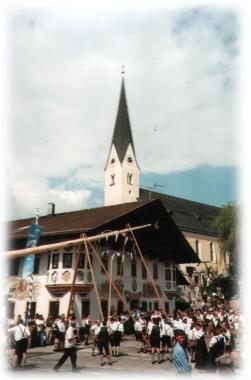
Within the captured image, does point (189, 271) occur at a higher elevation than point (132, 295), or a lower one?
higher

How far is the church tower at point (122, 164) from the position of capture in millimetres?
83688

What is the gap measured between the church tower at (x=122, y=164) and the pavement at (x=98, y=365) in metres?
61.4

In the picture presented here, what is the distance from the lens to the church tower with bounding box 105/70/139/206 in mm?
83688

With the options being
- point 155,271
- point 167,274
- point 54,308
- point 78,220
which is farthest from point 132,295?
point 78,220

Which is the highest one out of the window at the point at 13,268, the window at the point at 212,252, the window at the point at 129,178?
the window at the point at 129,178

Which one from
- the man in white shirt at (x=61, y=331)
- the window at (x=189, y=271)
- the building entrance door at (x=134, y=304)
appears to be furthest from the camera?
the window at (x=189, y=271)

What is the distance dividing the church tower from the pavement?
61365mm

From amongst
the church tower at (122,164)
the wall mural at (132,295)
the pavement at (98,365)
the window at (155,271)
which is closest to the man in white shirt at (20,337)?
the pavement at (98,365)

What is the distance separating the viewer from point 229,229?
42250mm

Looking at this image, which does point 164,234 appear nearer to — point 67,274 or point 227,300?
point 67,274

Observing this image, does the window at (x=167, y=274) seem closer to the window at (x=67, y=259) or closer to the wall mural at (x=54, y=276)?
the window at (x=67, y=259)

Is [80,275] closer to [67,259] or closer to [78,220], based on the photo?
[67,259]

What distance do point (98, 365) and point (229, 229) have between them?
2742 centimetres

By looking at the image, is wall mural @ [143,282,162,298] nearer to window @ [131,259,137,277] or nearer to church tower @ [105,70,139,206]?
window @ [131,259,137,277]
